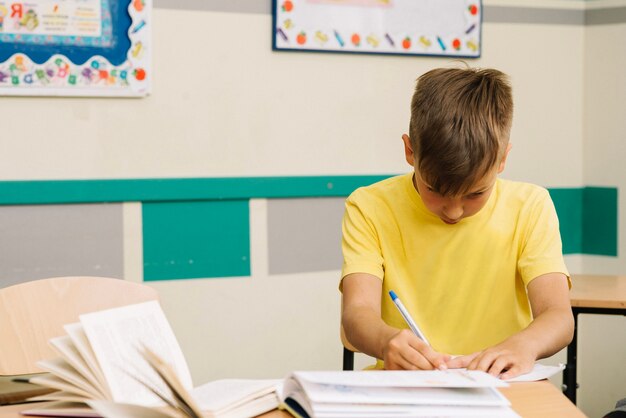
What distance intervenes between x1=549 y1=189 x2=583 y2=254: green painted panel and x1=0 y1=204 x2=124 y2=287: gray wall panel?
1.87 meters

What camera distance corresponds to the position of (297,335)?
310cm

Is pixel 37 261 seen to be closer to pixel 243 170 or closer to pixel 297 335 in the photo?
pixel 243 170

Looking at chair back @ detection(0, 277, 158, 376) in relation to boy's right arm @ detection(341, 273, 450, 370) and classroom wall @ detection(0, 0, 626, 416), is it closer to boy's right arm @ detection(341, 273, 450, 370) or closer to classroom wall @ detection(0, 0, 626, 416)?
boy's right arm @ detection(341, 273, 450, 370)

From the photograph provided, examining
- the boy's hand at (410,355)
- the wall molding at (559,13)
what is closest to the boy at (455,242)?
the boy's hand at (410,355)

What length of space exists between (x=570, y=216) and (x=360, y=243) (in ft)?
6.64

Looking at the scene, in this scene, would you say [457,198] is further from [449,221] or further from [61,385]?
[61,385]

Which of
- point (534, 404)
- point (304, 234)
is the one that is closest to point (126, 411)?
point (534, 404)

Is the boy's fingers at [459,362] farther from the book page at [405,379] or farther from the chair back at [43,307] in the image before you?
the chair back at [43,307]

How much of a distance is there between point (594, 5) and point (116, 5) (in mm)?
2004

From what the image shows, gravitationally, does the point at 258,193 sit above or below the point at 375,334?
above

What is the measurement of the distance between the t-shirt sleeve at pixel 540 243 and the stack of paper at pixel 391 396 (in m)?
0.55

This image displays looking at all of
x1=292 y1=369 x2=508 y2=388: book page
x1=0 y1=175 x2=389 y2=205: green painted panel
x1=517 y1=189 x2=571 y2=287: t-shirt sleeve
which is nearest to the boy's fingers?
x1=292 y1=369 x2=508 y2=388: book page

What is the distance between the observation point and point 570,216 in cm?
351

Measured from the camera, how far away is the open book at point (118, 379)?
1180mm
